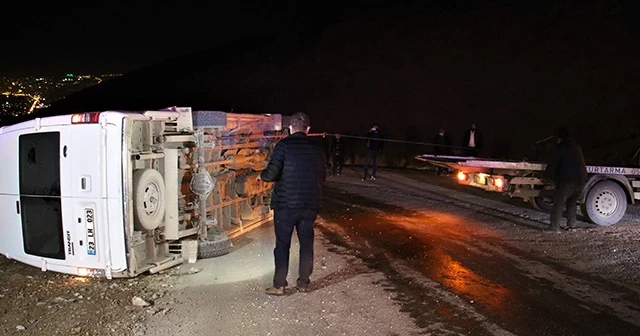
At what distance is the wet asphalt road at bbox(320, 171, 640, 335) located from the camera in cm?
541

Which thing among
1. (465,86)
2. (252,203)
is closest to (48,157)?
(252,203)

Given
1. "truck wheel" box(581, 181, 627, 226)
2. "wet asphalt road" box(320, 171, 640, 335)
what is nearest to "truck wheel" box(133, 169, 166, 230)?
"wet asphalt road" box(320, 171, 640, 335)

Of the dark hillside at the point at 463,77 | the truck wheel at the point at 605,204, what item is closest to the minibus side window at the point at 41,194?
the truck wheel at the point at 605,204

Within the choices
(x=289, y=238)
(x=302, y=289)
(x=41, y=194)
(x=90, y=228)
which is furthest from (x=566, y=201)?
(x=41, y=194)

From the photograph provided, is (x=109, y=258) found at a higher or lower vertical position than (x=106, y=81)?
lower

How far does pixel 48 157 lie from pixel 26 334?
2.25m

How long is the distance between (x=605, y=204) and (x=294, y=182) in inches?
269

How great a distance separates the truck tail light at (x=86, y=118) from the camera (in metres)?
6.27

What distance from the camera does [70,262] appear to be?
6.55 m

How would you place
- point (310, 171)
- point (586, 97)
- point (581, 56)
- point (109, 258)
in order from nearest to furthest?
point (310, 171), point (109, 258), point (586, 97), point (581, 56)

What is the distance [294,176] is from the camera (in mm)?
5965

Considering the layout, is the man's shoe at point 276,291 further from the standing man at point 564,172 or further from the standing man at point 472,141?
the standing man at point 472,141

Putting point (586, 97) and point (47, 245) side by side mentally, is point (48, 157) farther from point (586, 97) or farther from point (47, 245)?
point (586, 97)

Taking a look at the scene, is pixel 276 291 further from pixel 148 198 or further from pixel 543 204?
pixel 543 204
